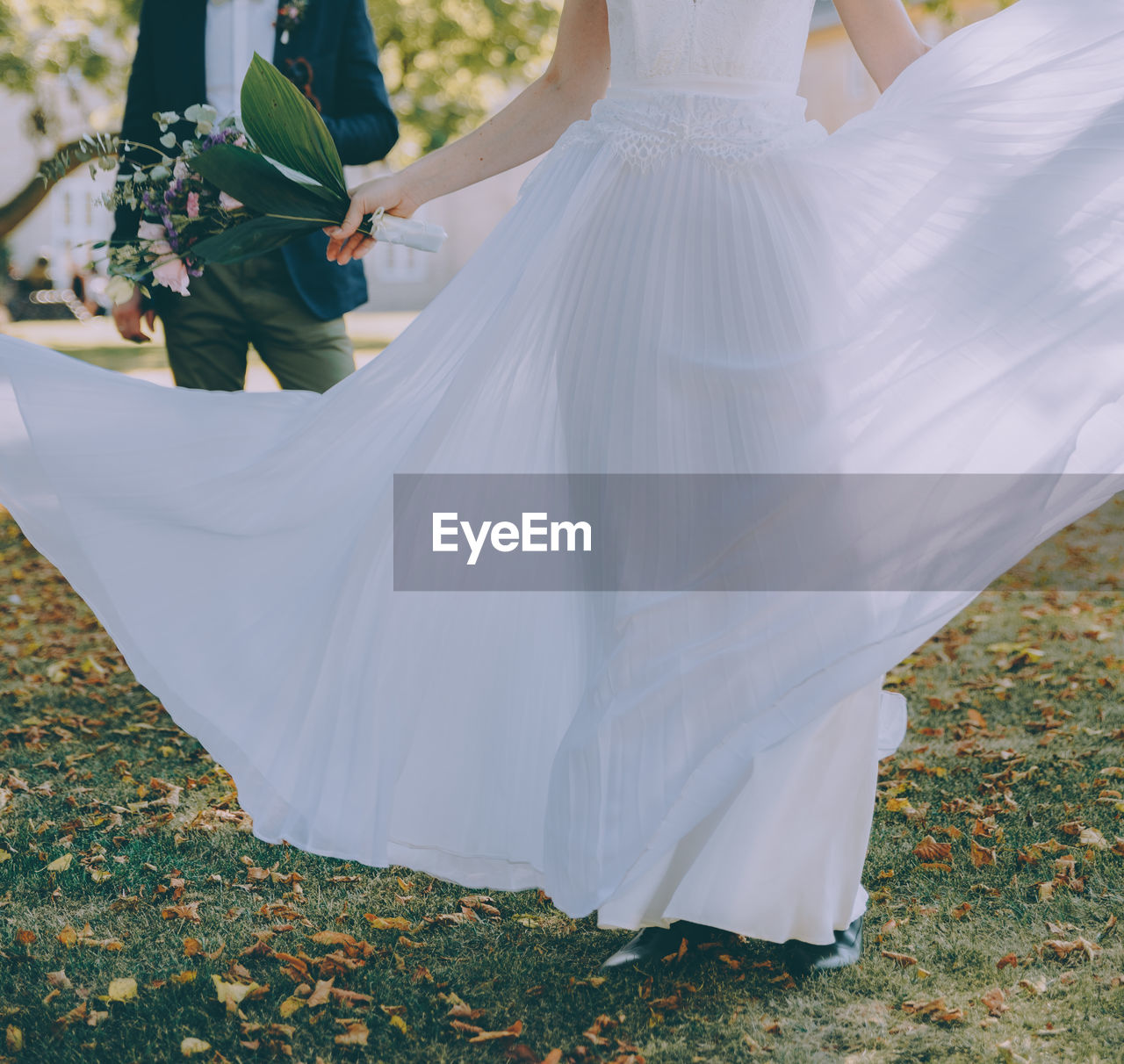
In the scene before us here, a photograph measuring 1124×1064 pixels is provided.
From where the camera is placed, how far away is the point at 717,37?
8.83 feet

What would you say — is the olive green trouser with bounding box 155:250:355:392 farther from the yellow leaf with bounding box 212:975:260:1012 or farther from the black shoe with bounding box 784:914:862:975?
the black shoe with bounding box 784:914:862:975

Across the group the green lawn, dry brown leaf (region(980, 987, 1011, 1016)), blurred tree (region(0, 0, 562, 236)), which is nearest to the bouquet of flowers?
the green lawn

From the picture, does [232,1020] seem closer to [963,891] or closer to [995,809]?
[963,891]

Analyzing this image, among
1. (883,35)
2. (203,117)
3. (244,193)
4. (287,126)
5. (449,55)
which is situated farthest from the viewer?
(449,55)

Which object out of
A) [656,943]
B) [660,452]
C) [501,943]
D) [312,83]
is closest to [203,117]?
[312,83]

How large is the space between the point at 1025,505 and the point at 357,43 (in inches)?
110

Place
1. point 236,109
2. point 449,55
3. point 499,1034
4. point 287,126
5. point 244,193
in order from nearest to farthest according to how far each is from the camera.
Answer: point 499,1034
point 287,126
point 244,193
point 236,109
point 449,55

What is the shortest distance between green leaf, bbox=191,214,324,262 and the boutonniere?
3.82 ft

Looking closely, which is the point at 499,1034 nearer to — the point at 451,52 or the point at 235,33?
the point at 235,33

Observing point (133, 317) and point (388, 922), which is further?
point (133, 317)

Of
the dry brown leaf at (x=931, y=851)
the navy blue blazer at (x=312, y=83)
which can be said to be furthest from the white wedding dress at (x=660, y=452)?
the navy blue blazer at (x=312, y=83)

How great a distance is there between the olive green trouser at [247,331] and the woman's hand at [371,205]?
107 centimetres

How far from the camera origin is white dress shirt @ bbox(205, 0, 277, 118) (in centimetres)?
407

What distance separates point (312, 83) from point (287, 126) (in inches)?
46.1
